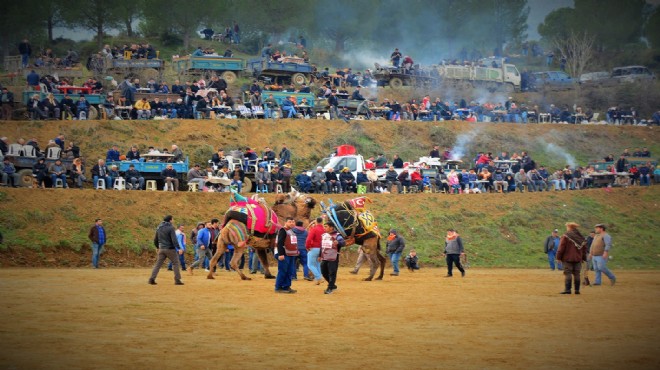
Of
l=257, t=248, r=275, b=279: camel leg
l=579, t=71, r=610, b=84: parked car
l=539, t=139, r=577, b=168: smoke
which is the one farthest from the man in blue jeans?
l=579, t=71, r=610, b=84: parked car

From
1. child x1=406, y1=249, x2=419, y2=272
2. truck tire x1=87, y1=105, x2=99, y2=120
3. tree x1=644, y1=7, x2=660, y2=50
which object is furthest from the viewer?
tree x1=644, y1=7, x2=660, y2=50

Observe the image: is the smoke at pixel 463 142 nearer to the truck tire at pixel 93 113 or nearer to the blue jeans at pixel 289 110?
the blue jeans at pixel 289 110

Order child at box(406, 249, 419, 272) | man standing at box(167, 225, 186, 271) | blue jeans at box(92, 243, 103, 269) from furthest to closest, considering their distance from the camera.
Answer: child at box(406, 249, 419, 272) → man standing at box(167, 225, 186, 271) → blue jeans at box(92, 243, 103, 269)

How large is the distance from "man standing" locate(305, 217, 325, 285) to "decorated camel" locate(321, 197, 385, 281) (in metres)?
2.09

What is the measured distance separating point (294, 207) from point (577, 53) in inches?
2499

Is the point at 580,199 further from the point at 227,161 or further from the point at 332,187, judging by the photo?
the point at 227,161

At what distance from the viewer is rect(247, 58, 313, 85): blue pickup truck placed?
57.0m

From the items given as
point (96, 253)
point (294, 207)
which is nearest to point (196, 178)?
point (96, 253)

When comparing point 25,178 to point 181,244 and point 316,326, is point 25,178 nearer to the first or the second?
point 181,244

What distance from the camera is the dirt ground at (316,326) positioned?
45.8ft

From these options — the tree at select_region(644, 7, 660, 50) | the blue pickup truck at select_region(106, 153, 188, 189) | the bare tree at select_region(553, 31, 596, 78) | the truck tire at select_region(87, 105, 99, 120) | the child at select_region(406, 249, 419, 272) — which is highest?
the tree at select_region(644, 7, 660, 50)

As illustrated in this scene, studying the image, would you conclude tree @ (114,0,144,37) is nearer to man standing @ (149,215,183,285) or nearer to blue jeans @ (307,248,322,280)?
man standing @ (149,215,183,285)

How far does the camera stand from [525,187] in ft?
154

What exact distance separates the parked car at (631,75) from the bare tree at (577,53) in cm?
604
